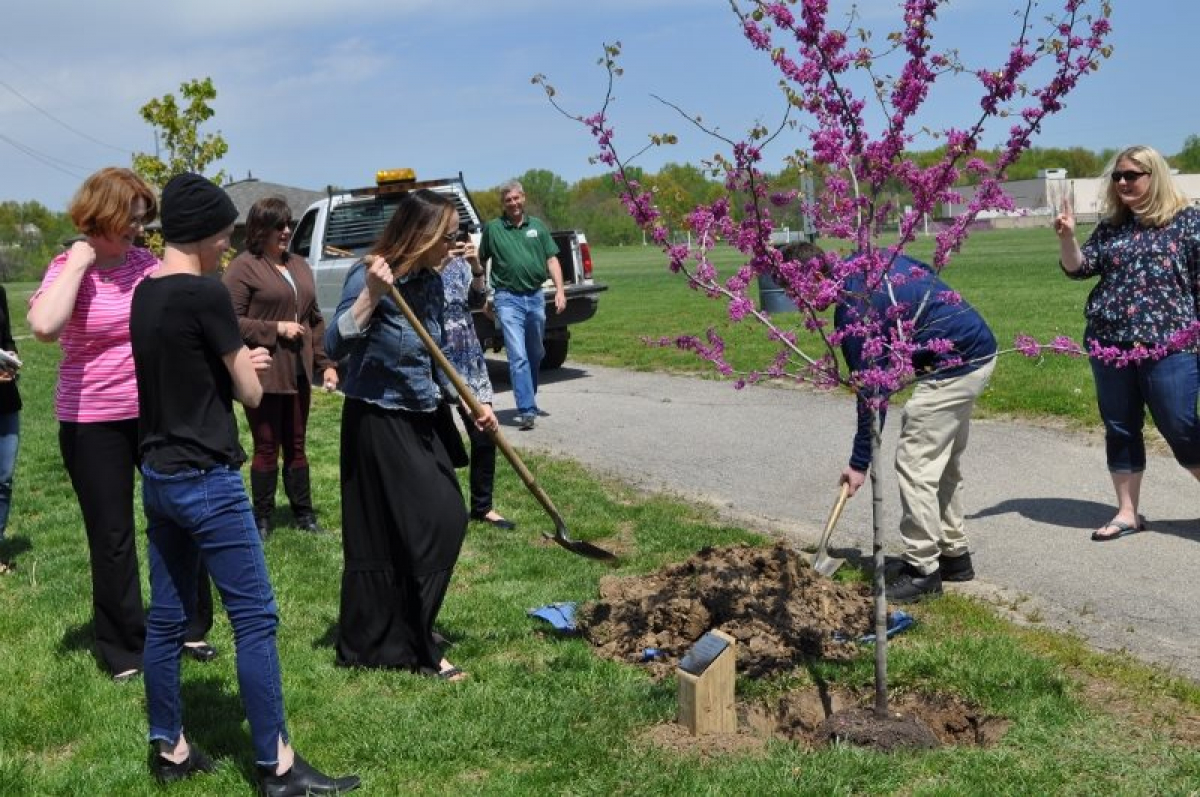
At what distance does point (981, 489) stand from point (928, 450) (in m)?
2.33

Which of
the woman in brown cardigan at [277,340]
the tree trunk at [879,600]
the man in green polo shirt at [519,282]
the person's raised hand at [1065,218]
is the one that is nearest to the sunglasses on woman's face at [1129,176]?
the person's raised hand at [1065,218]

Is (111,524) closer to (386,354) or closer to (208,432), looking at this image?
(386,354)

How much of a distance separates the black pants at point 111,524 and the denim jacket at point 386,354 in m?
0.87

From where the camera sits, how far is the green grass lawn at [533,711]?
3.86 meters

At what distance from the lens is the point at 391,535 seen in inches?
197

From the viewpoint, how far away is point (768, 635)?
4941 millimetres

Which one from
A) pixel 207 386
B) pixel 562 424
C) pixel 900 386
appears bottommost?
pixel 562 424

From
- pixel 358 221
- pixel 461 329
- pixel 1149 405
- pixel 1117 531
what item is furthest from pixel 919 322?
pixel 358 221

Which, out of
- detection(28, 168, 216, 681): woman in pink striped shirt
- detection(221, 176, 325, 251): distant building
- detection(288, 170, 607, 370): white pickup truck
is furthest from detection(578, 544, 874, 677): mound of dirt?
detection(221, 176, 325, 251): distant building

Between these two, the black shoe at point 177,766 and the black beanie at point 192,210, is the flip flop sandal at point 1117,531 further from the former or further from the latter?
the black beanie at point 192,210

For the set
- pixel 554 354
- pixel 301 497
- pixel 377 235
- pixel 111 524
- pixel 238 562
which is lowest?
pixel 554 354

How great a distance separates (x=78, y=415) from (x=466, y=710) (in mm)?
1882

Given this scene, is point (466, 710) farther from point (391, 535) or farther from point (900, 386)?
point (900, 386)

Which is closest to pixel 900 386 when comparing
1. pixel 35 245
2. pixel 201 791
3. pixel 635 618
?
pixel 635 618
